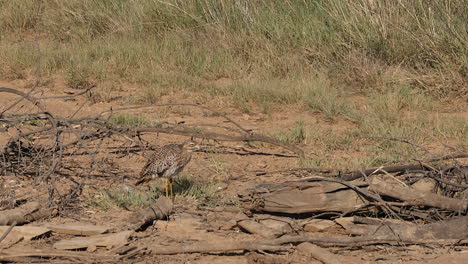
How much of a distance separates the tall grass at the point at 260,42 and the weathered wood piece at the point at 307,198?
3.86 meters

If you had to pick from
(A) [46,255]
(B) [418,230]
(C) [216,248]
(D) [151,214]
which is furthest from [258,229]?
(A) [46,255]

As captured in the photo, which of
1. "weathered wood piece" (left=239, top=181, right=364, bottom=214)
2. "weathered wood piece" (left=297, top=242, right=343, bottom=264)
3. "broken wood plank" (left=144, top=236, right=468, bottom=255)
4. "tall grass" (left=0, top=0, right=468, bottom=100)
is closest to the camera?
"weathered wood piece" (left=297, top=242, right=343, bottom=264)

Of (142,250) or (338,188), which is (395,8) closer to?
(338,188)

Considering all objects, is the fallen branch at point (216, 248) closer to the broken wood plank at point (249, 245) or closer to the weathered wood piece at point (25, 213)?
the broken wood plank at point (249, 245)

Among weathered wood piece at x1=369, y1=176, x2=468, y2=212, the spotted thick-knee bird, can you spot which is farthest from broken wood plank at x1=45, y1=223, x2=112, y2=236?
weathered wood piece at x1=369, y1=176, x2=468, y2=212

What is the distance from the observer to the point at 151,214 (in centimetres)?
552

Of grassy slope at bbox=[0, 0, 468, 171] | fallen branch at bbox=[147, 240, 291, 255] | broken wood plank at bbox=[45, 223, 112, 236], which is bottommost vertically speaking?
grassy slope at bbox=[0, 0, 468, 171]

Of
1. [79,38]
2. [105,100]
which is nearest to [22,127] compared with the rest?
[105,100]

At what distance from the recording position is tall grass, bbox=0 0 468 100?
9211 mm

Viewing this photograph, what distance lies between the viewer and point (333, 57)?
9.73 metres

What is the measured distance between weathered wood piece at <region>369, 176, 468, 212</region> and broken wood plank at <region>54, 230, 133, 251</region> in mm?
1780

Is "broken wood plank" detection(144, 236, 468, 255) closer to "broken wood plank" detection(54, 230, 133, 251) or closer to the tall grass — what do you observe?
"broken wood plank" detection(54, 230, 133, 251)

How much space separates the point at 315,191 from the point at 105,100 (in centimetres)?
458

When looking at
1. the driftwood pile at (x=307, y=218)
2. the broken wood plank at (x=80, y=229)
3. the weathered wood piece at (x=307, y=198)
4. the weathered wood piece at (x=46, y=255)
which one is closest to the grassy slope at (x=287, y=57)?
the driftwood pile at (x=307, y=218)
